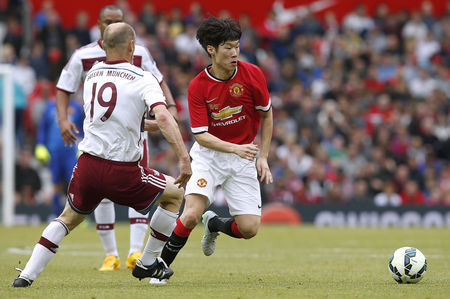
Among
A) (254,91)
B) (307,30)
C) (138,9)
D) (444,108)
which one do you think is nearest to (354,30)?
(307,30)

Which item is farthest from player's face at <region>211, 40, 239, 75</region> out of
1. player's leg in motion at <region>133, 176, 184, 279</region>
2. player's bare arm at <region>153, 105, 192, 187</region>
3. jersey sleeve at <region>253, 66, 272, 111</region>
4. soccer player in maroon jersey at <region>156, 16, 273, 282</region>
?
player's bare arm at <region>153, 105, 192, 187</region>

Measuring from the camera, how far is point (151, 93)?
6.80 meters

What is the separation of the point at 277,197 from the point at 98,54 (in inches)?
414

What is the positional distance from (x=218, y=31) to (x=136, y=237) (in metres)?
2.59

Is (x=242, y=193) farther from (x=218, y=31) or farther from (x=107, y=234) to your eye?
(x=107, y=234)

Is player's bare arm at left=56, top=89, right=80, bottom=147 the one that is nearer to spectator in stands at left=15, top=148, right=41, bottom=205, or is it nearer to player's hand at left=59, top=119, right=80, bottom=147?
player's hand at left=59, top=119, right=80, bottom=147

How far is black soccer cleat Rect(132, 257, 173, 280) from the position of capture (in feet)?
24.4

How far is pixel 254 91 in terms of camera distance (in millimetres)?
8016

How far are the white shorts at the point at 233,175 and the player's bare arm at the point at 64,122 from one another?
165 centimetres

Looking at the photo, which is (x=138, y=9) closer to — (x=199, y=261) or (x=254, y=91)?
(x=199, y=261)

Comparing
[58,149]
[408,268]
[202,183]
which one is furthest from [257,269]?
[58,149]

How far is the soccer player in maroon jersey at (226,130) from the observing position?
7.81m

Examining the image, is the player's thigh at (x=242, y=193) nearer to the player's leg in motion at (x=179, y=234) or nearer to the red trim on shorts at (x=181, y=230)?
the player's leg in motion at (x=179, y=234)

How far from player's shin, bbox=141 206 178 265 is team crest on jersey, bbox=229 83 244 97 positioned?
1.31 m
